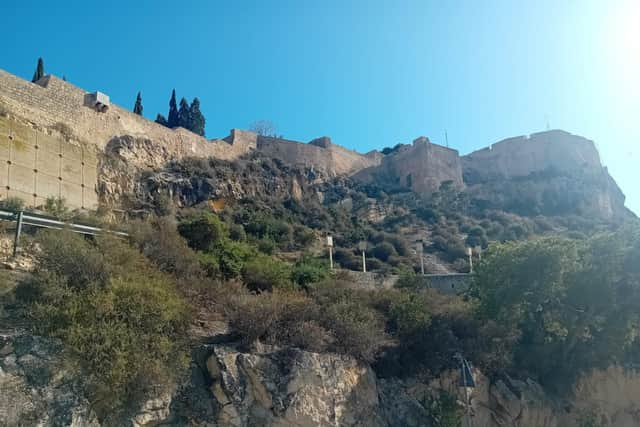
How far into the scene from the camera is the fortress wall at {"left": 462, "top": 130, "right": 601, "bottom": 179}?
54.2 m

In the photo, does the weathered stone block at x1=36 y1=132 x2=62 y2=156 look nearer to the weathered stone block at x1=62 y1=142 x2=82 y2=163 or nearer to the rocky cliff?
the weathered stone block at x1=62 y1=142 x2=82 y2=163

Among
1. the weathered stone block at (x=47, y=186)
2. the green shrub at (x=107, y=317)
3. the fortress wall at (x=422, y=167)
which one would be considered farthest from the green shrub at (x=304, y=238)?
the fortress wall at (x=422, y=167)

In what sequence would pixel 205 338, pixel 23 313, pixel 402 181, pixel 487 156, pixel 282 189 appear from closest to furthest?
pixel 23 313, pixel 205 338, pixel 282 189, pixel 402 181, pixel 487 156

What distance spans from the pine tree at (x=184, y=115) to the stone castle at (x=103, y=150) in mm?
3986

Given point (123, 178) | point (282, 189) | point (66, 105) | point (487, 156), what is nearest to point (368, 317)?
point (123, 178)

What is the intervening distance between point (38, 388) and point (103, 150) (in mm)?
19173

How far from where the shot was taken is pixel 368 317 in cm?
1423

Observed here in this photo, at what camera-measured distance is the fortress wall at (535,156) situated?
54.2m

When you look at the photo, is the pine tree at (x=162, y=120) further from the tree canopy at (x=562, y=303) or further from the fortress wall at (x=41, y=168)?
the tree canopy at (x=562, y=303)

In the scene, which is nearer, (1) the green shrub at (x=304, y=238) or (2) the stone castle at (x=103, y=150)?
(2) the stone castle at (x=103, y=150)

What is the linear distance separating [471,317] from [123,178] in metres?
16.8

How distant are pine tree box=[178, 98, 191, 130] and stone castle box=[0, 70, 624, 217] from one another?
13.1ft

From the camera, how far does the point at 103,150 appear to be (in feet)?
85.1

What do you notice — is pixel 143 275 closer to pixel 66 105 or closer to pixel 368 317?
pixel 368 317
